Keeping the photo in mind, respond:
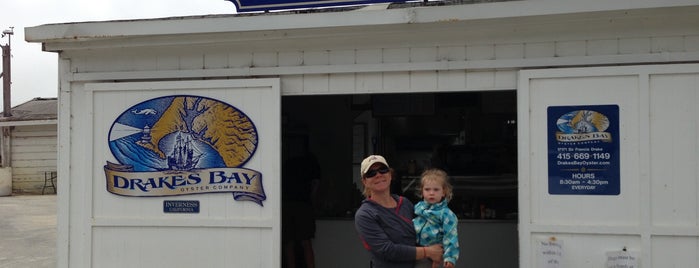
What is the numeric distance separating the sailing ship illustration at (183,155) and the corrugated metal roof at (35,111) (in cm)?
1736

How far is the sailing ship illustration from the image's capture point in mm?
4668

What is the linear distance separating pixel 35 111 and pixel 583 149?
22582 mm

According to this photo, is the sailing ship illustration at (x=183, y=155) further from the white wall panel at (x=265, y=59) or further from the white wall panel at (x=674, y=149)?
the white wall panel at (x=674, y=149)

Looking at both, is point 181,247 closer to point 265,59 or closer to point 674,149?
point 265,59

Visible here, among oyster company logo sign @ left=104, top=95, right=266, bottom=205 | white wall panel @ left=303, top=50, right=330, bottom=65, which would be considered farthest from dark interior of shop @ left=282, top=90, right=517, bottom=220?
white wall panel @ left=303, top=50, right=330, bottom=65

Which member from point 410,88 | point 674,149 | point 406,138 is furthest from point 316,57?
point 406,138

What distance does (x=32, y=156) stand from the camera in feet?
69.6

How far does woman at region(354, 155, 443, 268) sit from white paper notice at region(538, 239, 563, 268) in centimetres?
120

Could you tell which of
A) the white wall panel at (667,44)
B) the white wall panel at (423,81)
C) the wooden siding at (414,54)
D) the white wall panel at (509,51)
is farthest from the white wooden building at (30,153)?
the white wall panel at (667,44)

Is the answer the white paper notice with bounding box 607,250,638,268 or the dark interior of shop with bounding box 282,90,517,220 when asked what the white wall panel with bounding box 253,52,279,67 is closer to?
the dark interior of shop with bounding box 282,90,517,220

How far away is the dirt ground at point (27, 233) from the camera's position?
27.0 feet

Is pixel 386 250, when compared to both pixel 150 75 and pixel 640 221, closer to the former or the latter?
pixel 640 221

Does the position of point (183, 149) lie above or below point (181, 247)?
above

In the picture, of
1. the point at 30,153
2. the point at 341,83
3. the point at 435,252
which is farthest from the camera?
the point at 30,153
